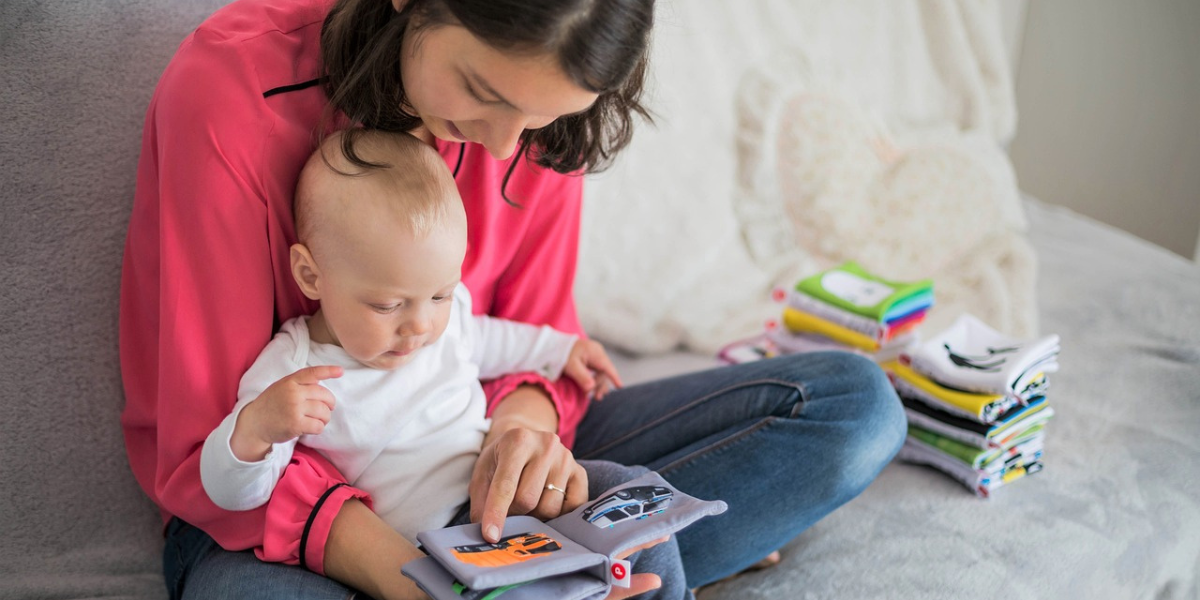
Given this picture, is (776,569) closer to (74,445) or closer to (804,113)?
(74,445)

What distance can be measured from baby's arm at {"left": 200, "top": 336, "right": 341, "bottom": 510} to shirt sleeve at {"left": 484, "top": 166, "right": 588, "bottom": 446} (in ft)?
1.16

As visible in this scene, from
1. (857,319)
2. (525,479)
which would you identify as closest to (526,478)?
(525,479)

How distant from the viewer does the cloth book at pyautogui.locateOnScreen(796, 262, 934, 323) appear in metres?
1.69

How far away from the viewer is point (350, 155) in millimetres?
961

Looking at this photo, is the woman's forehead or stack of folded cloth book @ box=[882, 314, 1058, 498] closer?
the woman's forehead

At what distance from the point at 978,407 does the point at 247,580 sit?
1.07 metres

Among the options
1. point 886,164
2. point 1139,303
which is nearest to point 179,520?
point 886,164

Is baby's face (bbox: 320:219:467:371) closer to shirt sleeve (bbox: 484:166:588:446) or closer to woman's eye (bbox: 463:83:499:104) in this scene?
woman's eye (bbox: 463:83:499:104)

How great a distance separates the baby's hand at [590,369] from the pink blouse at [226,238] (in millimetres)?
365

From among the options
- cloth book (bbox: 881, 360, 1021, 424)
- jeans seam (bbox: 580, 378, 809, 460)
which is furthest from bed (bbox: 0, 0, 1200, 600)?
jeans seam (bbox: 580, 378, 809, 460)

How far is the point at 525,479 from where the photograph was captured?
3.27 ft

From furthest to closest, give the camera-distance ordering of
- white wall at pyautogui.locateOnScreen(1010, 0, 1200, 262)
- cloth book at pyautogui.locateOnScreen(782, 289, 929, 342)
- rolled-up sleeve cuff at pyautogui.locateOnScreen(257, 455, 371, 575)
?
white wall at pyautogui.locateOnScreen(1010, 0, 1200, 262)
cloth book at pyautogui.locateOnScreen(782, 289, 929, 342)
rolled-up sleeve cuff at pyautogui.locateOnScreen(257, 455, 371, 575)

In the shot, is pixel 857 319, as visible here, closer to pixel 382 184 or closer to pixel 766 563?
pixel 766 563

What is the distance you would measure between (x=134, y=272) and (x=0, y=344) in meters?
0.17
